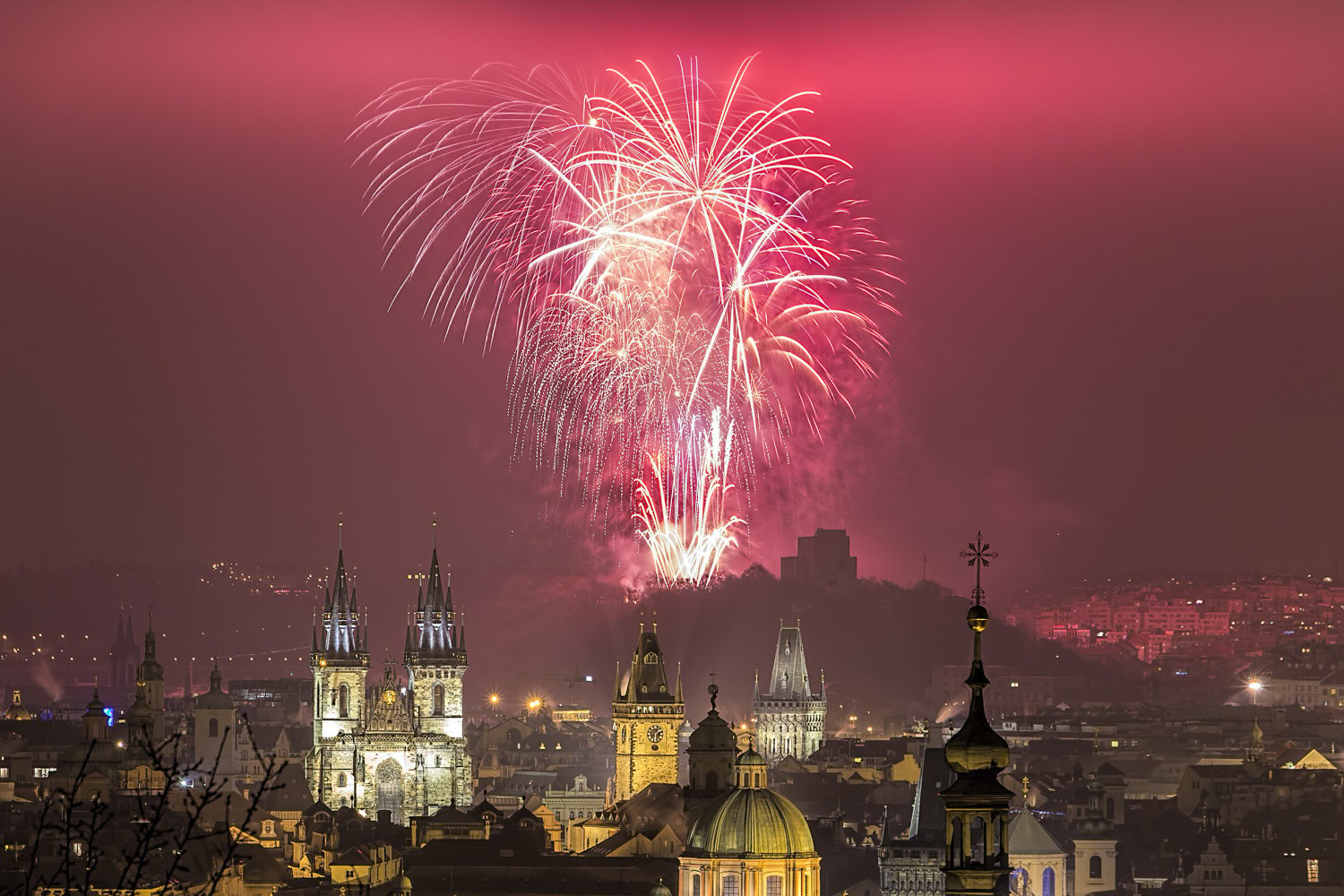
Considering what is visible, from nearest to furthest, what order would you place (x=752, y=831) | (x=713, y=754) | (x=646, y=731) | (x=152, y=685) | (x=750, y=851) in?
(x=750, y=851) → (x=752, y=831) → (x=713, y=754) → (x=646, y=731) → (x=152, y=685)

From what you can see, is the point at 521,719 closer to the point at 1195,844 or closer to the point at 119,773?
the point at 119,773

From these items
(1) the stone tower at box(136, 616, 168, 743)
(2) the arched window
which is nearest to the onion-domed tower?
(2) the arched window

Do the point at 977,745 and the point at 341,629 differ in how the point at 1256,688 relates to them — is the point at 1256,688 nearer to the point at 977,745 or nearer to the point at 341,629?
the point at 341,629

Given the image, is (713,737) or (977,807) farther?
(713,737)

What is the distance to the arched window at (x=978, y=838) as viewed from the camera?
102 ft

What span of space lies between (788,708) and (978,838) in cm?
14003

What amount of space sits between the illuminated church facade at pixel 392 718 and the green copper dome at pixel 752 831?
48791 mm

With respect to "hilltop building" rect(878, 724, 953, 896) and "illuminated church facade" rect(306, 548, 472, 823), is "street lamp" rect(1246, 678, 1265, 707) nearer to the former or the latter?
"illuminated church facade" rect(306, 548, 472, 823)

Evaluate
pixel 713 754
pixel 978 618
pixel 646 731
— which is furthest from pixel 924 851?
pixel 978 618

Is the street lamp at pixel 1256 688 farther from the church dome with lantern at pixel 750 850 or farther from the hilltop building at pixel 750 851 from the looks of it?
the church dome with lantern at pixel 750 850

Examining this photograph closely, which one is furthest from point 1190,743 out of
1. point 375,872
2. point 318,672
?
point 375,872

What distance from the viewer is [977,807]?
30781 mm

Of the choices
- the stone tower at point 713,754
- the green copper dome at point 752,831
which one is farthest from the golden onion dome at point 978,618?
the stone tower at point 713,754

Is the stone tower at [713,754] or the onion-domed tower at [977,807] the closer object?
the onion-domed tower at [977,807]
